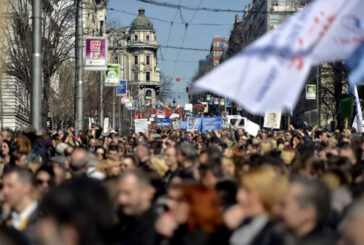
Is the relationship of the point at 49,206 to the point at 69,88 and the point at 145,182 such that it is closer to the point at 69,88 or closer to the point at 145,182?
the point at 145,182

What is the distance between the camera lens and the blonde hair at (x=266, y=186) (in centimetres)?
519

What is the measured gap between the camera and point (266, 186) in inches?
208

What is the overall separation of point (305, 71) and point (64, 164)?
18.4 ft

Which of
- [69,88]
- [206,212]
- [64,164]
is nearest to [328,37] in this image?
[206,212]

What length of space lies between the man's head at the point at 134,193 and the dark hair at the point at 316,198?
57.5 inches

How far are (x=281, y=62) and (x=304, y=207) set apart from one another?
4.99 ft

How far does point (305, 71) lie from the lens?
5.69m

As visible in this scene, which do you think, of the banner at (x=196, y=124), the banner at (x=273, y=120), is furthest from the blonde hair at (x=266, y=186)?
the banner at (x=196, y=124)

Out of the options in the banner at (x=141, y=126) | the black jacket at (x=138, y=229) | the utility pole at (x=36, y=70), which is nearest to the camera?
the black jacket at (x=138, y=229)

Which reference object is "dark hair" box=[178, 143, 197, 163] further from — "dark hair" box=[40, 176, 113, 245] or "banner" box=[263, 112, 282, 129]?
"banner" box=[263, 112, 282, 129]

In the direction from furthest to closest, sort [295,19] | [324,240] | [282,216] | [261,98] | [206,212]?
1. [295,19]
2. [261,98]
3. [206,212]
4. [282,216]
5. [324,240]

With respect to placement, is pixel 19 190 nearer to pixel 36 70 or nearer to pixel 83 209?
pixel 83 209

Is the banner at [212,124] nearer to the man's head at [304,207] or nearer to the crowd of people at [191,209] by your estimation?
the crowd of people at [191,209]

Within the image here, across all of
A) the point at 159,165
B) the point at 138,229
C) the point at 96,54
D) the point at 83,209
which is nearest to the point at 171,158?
the point at 159,165
